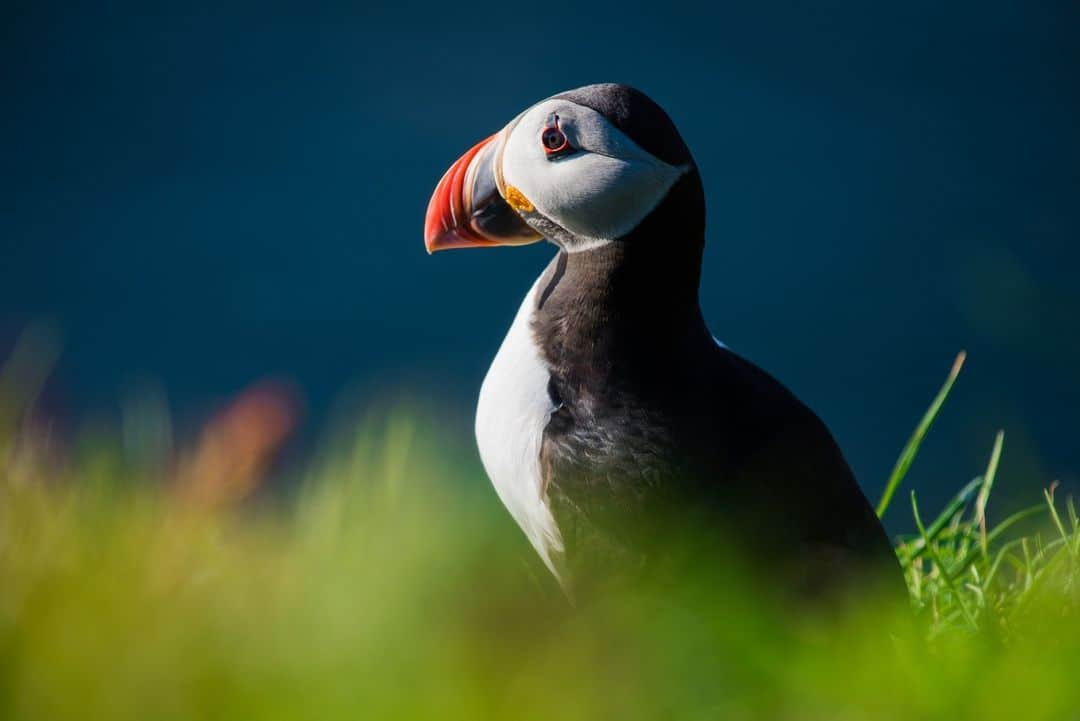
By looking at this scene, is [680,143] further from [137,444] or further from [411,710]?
[411,710]

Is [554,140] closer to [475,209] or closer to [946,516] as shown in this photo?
[475,209]

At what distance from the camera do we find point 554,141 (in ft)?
5.53

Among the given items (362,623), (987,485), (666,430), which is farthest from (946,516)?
(362,623)

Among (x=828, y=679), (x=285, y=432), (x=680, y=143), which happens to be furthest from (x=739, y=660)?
(x=680, y=143)

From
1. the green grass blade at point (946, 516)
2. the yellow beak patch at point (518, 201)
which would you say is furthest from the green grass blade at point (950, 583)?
the yellow beak patch at point (518, 201)

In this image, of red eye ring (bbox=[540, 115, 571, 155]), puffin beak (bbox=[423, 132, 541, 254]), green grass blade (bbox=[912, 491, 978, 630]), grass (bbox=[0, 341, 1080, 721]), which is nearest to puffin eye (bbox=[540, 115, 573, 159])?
red eye ring (bbox=[540, 115, 571, 155])

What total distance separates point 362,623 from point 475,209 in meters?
1.03

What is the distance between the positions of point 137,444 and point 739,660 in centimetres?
102

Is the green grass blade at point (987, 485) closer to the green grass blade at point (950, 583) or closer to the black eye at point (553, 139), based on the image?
the green grass blade at point (950, 583)

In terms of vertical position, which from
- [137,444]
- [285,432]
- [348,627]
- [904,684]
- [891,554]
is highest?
[285,432]

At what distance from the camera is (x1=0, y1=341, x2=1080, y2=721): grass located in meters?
0.85

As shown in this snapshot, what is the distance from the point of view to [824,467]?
5.66 ft

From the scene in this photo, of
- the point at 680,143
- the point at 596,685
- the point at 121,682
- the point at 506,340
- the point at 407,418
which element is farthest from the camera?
the point at 506,340

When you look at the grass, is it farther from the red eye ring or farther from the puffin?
the red eye ring
